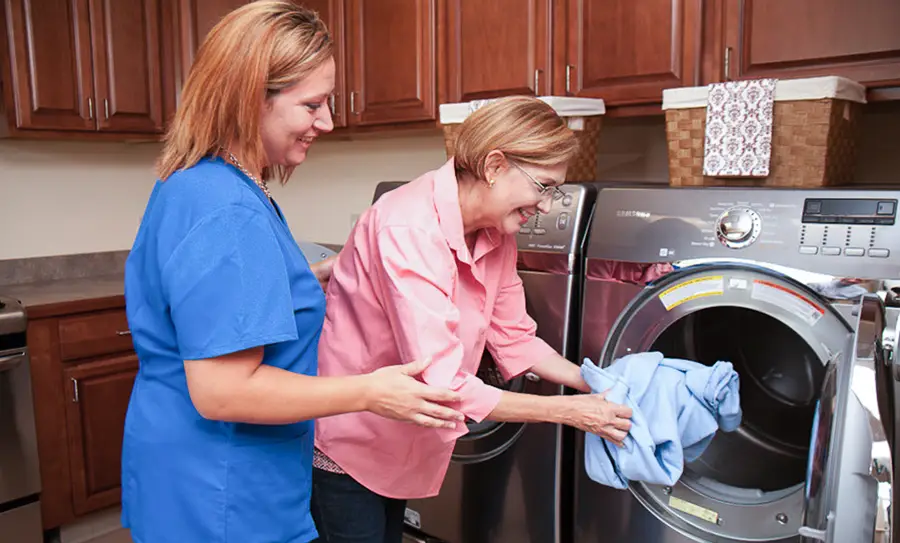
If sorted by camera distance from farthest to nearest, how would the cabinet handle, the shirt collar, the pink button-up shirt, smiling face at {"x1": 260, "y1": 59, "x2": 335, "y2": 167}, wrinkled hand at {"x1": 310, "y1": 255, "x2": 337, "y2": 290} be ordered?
the cabinet handle → wrinkled hand at {"x1": 310, "y1": 255, "x2": 337, "y2": 290} → the shirt collar → the pink button-up shirt → smiling face at {"x1": 260, "y1": 59, "x2": 335, "y2": 167}

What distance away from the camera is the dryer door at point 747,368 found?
1.38 meters

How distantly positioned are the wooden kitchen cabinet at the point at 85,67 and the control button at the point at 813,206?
2.51 m

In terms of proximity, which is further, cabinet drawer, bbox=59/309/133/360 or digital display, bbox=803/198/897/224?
cabinet drawer, bbox=59/309/133/360

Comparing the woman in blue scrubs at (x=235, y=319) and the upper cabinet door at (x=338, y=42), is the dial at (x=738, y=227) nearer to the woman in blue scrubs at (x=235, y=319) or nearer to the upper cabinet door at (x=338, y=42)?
the woman in blue scrubs at (x=235, y=319)

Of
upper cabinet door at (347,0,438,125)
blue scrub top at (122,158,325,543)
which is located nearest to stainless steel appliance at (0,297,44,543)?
upper cabinet door at (347,0,438,125)

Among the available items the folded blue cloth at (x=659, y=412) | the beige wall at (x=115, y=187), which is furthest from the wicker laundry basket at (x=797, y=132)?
the beige wall at (x=115, y=187)

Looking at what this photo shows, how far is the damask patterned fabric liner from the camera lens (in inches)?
63.8

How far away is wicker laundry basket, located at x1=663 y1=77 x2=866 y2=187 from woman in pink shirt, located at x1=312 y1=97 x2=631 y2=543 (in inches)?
19.8

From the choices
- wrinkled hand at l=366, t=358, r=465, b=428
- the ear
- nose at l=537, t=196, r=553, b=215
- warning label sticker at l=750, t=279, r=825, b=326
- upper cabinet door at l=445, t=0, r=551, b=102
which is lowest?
wrinkled hand at l=366, t=358, r=465, b=428

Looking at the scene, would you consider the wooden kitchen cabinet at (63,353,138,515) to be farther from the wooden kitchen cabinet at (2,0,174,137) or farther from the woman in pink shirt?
the woman in pink shirt

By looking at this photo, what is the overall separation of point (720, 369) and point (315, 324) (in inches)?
30.7

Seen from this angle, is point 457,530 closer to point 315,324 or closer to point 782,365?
point 782,365

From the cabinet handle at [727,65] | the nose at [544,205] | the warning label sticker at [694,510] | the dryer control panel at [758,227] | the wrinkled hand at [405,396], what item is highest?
the cabinet handle at [727,65]

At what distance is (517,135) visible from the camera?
4.27 feet
